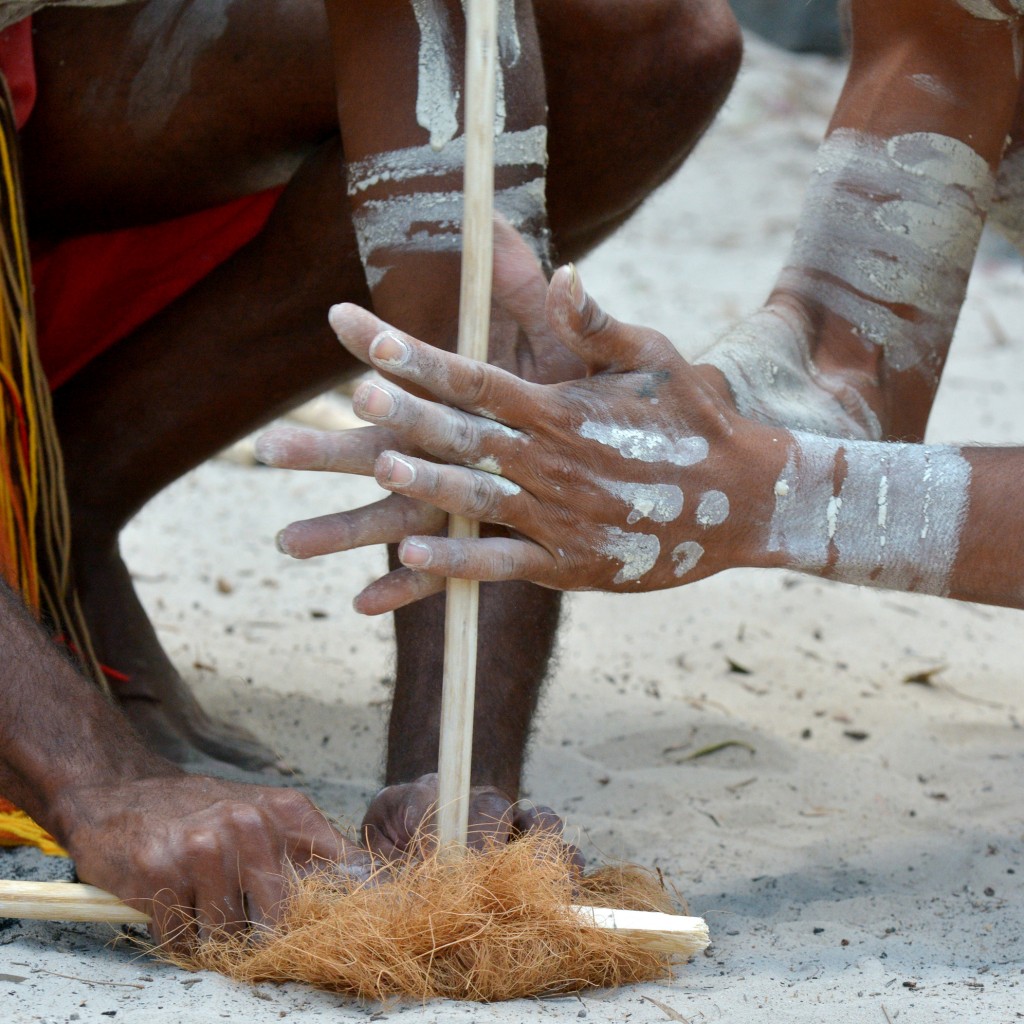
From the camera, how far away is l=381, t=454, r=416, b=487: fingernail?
117 centimetres

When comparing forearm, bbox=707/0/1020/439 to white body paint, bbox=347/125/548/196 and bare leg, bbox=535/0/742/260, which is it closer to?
bare leg, bbox=535/0/742/260

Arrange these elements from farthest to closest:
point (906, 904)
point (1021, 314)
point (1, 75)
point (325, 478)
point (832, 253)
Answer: point (1021, 314), point (325, 478), point (832, 253), point (1, 75), point (906, 904)

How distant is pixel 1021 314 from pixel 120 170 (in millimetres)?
4323

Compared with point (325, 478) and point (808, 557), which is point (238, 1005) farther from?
point (325, 478)

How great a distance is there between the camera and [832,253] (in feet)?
6.23

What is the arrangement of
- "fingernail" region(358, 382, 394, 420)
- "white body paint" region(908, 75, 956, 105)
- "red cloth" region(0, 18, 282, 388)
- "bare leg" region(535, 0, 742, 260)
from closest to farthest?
"fingernail" region(358, 382, 394, 420) < "white body paint" region(908, 75, 956, 105) < "bare leg" region(535, 0, 742, 260) < "red cloth" region(0, 18, 282, 388)

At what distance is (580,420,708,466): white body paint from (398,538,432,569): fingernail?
0.19 metres

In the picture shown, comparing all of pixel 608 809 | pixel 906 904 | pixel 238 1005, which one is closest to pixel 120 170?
pixel 608 809

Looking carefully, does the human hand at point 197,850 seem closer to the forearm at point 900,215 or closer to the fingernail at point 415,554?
the fingernail at point 415,554

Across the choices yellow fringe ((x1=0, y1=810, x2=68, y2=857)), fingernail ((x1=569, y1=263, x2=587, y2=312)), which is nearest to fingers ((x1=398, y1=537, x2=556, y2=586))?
fingernail ((x1=569, y1=263, x2=587, y2=312))

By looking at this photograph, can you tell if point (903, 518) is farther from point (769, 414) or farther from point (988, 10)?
point (988, 10)

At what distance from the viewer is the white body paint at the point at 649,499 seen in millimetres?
1297

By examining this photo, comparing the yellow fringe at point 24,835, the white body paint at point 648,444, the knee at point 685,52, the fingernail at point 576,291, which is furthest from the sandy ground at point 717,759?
the fingernail at point 576,291

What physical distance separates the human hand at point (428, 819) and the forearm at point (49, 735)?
0.70 ft
